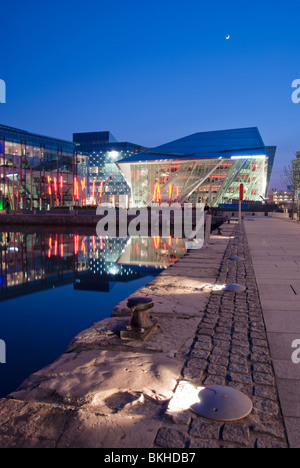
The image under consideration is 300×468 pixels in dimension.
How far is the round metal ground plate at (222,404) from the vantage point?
279 cm

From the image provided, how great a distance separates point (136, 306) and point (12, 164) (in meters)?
65.1

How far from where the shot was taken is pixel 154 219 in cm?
3772

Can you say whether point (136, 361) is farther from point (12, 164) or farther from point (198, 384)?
point (12, 164)

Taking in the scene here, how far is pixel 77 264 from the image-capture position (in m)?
16.8

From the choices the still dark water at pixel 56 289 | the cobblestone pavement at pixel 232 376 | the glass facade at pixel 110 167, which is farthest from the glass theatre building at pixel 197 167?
the cobblestone pavement at pixel 232 376

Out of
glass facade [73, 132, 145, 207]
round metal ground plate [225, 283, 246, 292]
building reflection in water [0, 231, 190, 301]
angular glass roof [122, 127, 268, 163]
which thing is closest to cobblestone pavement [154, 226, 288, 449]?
round metal ground plate [225, 283, 246, 292]

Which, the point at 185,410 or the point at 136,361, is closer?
the point at 185,410

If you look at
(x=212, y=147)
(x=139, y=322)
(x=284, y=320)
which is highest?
(x=212, y=147)

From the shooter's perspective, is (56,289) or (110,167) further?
(110,167)

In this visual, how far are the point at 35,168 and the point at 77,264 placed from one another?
56.5m

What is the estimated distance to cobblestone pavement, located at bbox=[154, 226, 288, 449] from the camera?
99.6 inches

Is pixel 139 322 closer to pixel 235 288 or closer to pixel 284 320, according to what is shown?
pixel 284 320

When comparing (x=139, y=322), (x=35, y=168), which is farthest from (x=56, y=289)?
(x=35, y=168)

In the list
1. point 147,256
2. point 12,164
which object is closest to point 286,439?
point 147,256
